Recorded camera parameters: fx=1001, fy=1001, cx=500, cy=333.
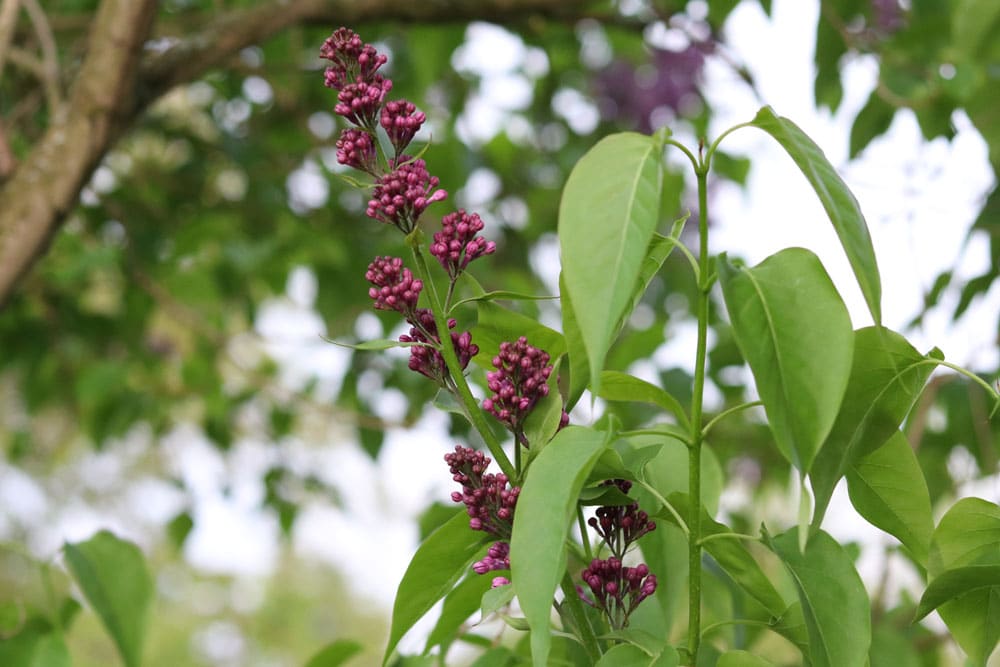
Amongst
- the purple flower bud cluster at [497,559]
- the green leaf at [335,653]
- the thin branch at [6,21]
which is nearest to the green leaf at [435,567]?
the purple flower bud cluster at [497,559]

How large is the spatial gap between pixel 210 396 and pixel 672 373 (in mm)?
717

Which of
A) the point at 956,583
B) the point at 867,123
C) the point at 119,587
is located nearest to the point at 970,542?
the point at 956,583

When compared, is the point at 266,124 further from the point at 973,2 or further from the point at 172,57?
the point at 973,2

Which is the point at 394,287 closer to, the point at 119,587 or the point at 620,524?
the point at 620,524

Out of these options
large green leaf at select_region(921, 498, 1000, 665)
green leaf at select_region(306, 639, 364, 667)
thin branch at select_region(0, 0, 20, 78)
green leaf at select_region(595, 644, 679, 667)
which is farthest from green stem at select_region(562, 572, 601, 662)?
thin branch at select_region(0, 0, 20, 78)

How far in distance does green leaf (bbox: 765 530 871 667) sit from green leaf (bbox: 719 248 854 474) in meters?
0.06

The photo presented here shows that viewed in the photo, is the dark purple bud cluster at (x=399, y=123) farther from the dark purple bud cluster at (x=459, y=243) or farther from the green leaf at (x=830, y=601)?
the green leaf at (x=830, y=601)

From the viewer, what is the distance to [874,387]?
30cm

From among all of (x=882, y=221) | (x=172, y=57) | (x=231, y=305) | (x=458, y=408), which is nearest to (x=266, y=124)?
(x=231, y=305)

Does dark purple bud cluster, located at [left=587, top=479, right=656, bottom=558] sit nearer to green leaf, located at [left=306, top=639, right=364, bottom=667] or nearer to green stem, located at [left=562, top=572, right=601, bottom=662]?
green stem, located at [left=562, top=572, right=601, bottom=662]

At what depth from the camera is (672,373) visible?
1108 millimetres

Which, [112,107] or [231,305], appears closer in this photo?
Result: [112,107]

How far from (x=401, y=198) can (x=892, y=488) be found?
0.18 metres

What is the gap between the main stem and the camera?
0.29 metres
